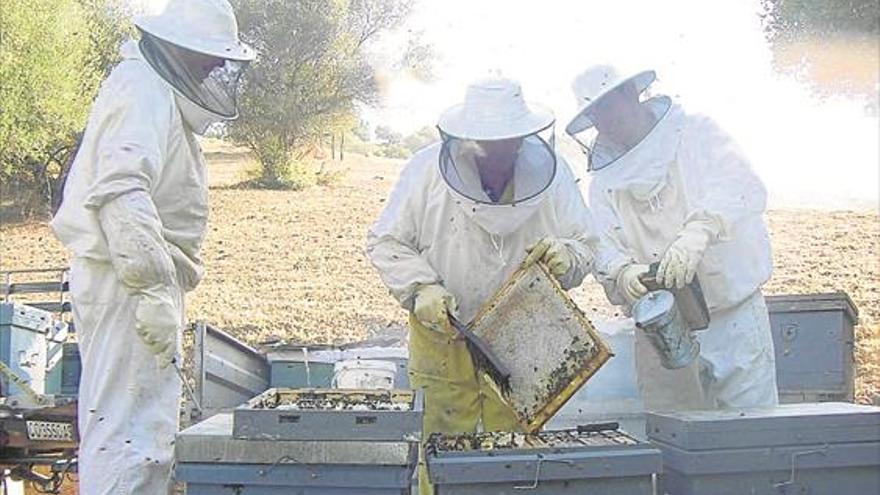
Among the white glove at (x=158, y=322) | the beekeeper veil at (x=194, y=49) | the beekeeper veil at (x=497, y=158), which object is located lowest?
the white glove at (x=158, y=322)

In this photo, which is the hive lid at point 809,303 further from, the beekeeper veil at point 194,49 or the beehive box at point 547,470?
the beekeeper veil at point 194,49

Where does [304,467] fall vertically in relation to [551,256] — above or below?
below

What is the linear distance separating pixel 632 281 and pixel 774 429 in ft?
2.96

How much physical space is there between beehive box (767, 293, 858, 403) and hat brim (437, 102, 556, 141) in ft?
→ 6.32

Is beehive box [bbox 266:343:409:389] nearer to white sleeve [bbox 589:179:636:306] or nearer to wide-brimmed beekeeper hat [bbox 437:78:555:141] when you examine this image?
white sleeve [bbox 589:179:636:306]

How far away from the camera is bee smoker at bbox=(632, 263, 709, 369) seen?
2.75 metres

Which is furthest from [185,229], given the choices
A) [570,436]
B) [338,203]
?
→ [338,203]

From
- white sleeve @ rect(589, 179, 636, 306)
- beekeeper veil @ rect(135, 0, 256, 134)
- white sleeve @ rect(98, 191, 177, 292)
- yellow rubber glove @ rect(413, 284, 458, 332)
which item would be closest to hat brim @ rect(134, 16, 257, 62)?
beekeeper veil @ rect(135, 0, 256, 134)

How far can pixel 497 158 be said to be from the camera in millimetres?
2930

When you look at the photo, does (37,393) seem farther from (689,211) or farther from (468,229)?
(689,211)

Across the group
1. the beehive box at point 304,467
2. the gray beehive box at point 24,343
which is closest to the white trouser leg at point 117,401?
the beehive box at point 304,467

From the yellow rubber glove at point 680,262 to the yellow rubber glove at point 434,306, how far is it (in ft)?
2.03

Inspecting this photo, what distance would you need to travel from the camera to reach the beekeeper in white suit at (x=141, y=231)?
2.64 metres

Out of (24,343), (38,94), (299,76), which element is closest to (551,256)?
(24,343)
